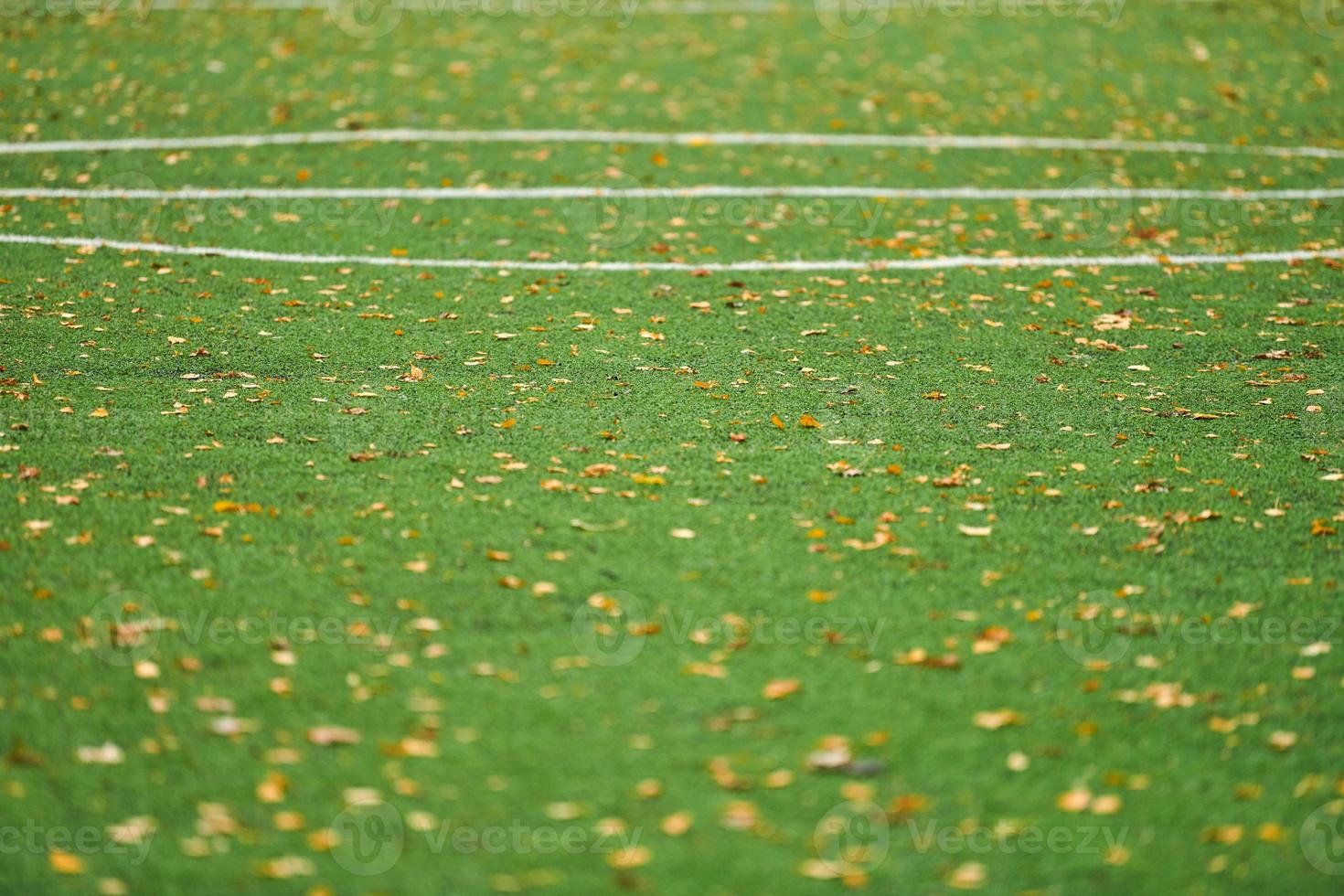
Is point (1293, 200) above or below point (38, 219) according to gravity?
below

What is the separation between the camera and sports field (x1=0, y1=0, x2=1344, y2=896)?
3.80m

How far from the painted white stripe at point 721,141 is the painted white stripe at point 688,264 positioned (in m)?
2.55

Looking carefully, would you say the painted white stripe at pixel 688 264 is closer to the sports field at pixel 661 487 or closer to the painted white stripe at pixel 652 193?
the sports field at pixel 661 487

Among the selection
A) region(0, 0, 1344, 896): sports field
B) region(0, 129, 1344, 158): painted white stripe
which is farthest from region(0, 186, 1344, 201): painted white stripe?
region(0, 129, 1344, 158): painted white stripe

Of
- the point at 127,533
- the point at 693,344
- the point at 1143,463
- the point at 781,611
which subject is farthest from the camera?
the point at 693,344

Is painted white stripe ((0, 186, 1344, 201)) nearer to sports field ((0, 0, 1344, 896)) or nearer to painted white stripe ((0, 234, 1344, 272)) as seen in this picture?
sports field ((0, 0, 1344, 896))

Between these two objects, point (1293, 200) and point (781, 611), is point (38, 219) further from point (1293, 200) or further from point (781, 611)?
point (1293, 200)

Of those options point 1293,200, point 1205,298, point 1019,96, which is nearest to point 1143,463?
point 1205,298

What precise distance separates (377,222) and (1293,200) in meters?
8.63

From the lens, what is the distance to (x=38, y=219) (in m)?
10.4

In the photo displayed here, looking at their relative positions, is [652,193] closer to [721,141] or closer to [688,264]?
[721,141]

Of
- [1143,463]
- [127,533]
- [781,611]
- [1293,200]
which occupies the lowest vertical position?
[1293,200]

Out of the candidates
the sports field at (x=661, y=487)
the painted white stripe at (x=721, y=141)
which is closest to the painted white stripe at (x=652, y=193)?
the sports field at (x=661, y=487)

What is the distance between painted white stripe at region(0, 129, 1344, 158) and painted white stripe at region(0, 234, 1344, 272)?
8.38ft
